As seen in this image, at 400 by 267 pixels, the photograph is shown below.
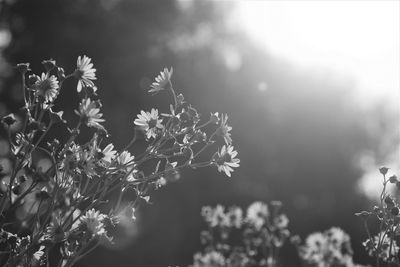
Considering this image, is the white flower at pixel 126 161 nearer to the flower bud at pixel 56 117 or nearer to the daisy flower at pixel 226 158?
the flower bud at pixel 56 117

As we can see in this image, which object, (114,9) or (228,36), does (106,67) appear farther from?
(228,36)

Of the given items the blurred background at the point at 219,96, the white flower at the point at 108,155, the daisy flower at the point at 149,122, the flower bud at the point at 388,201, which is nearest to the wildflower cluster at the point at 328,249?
the flower bud at the point at 388,201

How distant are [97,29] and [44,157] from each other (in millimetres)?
4875

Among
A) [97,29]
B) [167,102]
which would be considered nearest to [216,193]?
[167,102]

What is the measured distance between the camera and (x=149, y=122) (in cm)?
265

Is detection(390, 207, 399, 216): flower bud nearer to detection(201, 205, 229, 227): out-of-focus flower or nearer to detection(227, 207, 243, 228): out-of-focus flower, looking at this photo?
detection(201, 205, 229, 227): out-of-focus flower

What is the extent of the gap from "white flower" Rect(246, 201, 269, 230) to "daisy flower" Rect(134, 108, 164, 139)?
6.59ft

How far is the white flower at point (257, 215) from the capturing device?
4.55 m

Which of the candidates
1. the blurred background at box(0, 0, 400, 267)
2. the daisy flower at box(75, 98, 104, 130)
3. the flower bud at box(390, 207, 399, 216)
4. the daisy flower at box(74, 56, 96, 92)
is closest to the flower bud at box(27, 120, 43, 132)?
the daisy flower at box(75, 98, 104, 130)

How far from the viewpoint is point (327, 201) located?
21266 mm

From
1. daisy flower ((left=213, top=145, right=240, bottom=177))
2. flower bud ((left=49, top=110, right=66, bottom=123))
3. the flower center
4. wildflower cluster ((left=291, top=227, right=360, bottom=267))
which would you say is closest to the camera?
flower bud ((left=49, top=110, right=66, bottom=123))

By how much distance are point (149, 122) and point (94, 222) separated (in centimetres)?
61

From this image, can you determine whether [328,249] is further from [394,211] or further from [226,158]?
[226,158]

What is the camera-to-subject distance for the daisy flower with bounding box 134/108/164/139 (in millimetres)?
2641
